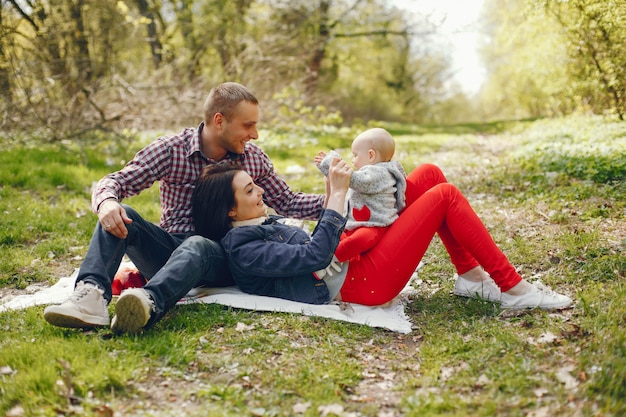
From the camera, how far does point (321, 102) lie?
654 inches

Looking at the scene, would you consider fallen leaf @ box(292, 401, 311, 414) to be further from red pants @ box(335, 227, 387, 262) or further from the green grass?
red pants @ box(335, 227, 387, 262)

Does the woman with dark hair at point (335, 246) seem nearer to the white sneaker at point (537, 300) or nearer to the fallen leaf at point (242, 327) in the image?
the white sneaker at point (537, 300)

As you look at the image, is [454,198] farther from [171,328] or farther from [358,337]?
[171,328]

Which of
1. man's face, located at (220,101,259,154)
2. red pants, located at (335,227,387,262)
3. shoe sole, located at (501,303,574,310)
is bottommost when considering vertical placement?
shoe sole, located at (501,303,574,310)

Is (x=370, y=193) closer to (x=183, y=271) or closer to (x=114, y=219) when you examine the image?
Result: (x=183, y=271)

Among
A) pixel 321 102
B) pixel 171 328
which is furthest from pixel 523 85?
pixel 171 328

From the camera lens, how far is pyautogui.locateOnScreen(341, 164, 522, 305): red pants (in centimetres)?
361

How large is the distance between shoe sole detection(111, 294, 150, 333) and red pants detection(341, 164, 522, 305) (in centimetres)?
138

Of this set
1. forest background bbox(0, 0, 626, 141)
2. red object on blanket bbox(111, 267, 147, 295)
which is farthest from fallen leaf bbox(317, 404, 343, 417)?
forest background bbox(0, 0, 626, 141)

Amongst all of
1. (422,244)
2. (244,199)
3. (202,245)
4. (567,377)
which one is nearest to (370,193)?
(422,244)

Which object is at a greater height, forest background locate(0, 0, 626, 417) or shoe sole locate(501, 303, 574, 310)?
forest background locate(0, 0, 626, 417)

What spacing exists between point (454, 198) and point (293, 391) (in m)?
1.65

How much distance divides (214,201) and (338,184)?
85 cm

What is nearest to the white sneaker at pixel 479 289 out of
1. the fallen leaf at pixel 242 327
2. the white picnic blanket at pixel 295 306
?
the white picnic blanket at pixel 295 306
